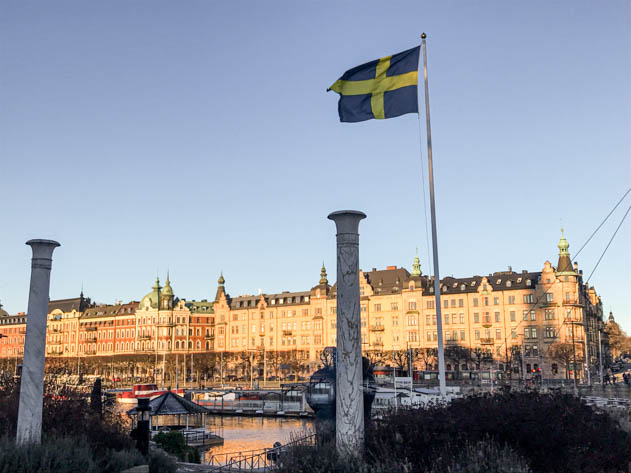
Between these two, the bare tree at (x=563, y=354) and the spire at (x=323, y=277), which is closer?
the bare tree at (x=563, y=354)

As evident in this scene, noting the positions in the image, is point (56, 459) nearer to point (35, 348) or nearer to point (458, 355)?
point (35, 348)

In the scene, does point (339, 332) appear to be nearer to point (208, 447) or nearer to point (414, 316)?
point (208, 447)

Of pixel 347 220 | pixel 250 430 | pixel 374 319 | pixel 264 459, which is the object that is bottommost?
pixel 250 430

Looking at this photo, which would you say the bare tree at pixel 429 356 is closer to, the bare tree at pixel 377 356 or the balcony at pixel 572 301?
the bare tree at pixel 377 356

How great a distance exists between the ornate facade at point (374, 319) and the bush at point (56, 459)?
7391cm

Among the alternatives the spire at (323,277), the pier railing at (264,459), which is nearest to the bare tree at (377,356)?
the spire at (323,277)

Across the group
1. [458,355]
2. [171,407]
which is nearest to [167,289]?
[458,355]

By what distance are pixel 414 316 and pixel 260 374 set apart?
3750cm

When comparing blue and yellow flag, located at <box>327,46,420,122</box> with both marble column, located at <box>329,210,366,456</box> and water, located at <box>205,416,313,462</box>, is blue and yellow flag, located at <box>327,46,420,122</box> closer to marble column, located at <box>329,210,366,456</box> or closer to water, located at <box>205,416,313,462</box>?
marble column, located at <box>329,210,366,456</box>

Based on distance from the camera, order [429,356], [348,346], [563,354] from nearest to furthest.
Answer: [348,346]
[563,354]
[429,356]

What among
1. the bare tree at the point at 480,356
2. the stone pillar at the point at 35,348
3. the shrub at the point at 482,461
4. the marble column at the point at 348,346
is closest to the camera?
the shrub at the point at 482,461

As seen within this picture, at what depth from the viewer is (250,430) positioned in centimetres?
5609

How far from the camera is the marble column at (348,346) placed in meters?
14.5

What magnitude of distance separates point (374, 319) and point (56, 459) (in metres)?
114
